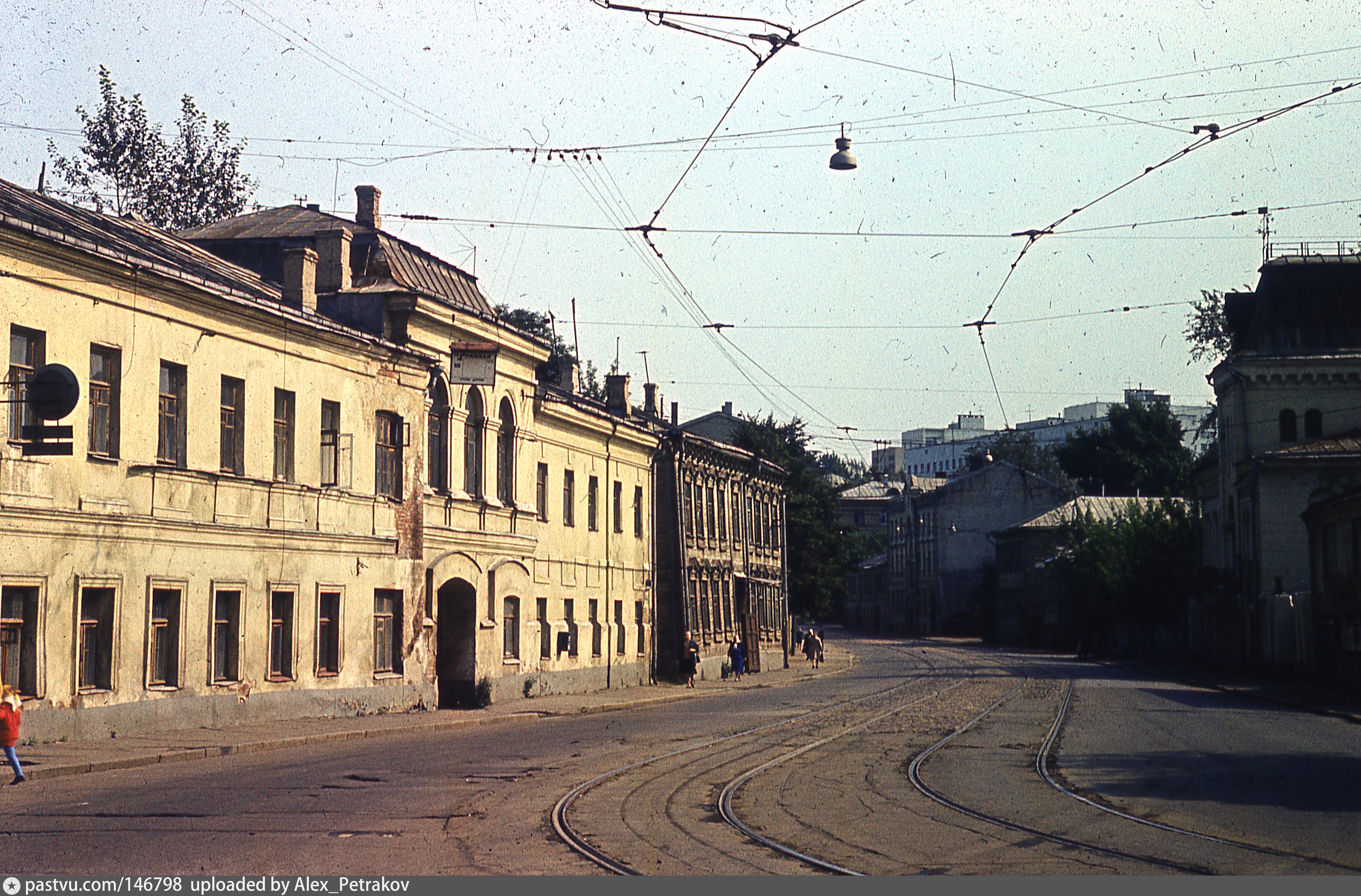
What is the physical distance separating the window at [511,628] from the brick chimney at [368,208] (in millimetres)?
10182

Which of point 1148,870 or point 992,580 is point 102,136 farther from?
point 992,580

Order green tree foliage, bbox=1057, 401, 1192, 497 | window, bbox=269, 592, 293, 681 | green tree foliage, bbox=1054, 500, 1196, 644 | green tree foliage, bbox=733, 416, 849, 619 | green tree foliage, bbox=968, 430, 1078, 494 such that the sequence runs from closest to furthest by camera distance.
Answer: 1. window, bbox=269, 592, 293, 681
2. green tree foliage, bbox=1054, 500, 1196, 644
3. green tree foliage, bbox=733, 416, 849, 619
4. green tree foliage, bbox=1057, 401, 1192, 497
5. green tree foliage, bbox=968, 430, 1078, 494

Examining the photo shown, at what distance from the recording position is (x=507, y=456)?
36031 mm

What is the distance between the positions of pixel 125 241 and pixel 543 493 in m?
16.2

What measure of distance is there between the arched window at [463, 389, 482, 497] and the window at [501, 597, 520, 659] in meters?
3.08

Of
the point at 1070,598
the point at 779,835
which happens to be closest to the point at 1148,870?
the point at 779,835

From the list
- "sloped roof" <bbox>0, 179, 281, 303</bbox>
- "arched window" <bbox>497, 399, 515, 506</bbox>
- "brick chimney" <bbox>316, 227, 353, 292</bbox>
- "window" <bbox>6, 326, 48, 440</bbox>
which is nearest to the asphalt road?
"window" <bbox>6, 326, 48, 440</bbox>

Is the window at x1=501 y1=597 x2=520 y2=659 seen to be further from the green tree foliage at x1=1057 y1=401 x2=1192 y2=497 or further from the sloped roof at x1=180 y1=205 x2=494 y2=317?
the green tree foliage at x1=1057 y1=401 x2=1192 y2=497

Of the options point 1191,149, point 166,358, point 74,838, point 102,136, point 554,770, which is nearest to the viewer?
point 74,838

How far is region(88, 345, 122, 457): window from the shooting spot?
867 inches

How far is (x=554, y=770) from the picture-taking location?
18219 millimetres

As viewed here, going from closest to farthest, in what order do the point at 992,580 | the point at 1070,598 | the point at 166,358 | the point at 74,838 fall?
the point at 74,838 < the point at 166,358 < the point at 1070,598 < the point at 992,580

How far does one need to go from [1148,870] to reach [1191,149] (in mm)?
14491

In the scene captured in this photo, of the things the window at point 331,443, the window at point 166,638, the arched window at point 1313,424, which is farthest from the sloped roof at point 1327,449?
the window at point 166,638
